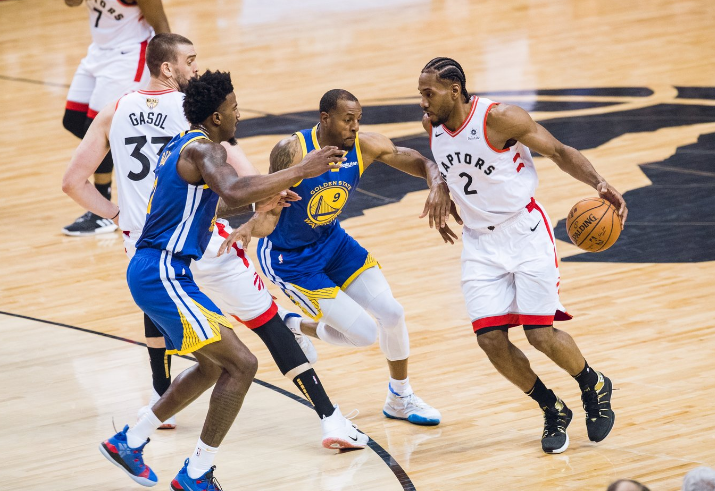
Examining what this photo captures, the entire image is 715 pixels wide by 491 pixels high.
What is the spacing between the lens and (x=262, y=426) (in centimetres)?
545

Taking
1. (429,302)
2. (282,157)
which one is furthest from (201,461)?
(429,302)

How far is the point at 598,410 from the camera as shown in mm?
4949

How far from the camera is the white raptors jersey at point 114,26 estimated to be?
8.27 metres

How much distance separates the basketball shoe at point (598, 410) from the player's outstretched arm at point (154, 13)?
4370 mm

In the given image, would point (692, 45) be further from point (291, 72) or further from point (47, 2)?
point (47, 2)

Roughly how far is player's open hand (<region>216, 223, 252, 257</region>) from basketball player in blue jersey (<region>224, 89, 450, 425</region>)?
0.69ft

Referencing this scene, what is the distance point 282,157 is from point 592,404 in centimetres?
182

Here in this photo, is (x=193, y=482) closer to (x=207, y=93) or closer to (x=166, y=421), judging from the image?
(x=166, y=421)

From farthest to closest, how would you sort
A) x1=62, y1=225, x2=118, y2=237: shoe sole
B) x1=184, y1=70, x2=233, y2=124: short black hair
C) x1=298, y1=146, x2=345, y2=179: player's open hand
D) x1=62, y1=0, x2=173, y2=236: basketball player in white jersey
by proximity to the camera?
x1=62, y1=225, x2=118, y2=237: shoe sole → x1=62, y1=0, x2=173, y2=236: basketball player in white jersey → x1=184, y1=70, x2=233, y2=124: short black hair → x1=298, y1=146, x2=345, y2=179: player's open hand

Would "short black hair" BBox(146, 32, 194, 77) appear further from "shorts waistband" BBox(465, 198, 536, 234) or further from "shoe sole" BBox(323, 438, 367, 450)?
"shoe sole" BBox(323, 438, 367, 450)

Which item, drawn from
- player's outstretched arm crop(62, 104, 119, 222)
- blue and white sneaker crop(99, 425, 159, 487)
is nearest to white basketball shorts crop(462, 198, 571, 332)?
blue and white sneaker crop(99, 425, 159, 487)

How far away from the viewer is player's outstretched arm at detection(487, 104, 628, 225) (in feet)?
16.1

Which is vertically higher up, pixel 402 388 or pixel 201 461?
pixel 201 461

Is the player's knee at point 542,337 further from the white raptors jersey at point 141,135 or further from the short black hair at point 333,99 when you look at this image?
the white raptors jersey at point 141,135
